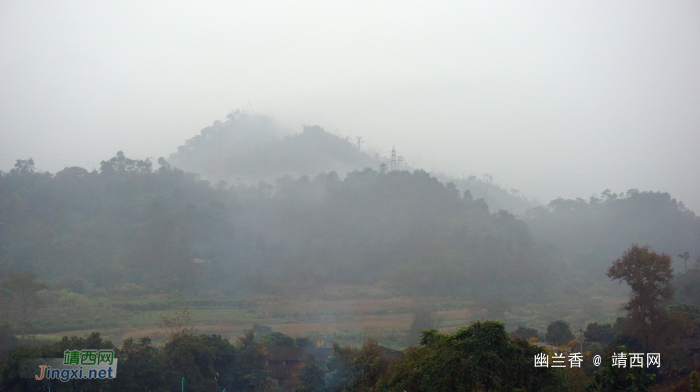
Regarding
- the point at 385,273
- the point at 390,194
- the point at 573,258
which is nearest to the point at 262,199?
the point at 390,194

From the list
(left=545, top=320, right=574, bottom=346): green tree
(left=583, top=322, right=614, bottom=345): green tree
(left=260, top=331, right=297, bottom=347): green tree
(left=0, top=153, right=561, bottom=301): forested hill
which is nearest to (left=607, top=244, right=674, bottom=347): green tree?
(left=583, top=322, right=614, bottom=345): green tree

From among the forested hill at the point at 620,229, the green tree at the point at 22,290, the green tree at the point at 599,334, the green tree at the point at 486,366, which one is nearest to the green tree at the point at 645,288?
the green tree at the point at 599,334

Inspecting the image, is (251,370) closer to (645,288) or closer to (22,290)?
(645,288)

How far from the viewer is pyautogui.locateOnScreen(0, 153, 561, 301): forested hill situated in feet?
103

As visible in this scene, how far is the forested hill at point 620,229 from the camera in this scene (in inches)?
1560

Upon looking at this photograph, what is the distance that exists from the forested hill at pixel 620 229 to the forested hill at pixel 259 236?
19.4ft

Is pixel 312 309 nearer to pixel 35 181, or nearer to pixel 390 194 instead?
pixel 390 194

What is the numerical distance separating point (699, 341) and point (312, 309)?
18.4 meters

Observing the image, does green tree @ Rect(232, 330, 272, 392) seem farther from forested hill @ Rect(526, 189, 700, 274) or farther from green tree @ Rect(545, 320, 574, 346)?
forested hill @ Rect(526, 189, 700, 274)

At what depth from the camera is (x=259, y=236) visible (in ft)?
121

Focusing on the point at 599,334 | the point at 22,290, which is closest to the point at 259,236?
the point at 22,290

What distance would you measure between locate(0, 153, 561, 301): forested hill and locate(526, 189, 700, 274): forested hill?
5925mm

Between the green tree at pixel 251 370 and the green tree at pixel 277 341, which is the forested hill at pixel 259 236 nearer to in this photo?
the green tree at pixel 277 341

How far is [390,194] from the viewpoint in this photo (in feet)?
138
